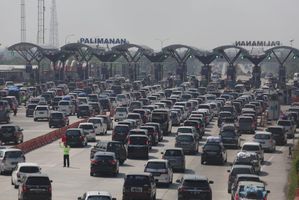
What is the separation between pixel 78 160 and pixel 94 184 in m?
11.3

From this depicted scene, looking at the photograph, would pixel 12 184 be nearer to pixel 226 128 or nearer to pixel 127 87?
pixel 226 128

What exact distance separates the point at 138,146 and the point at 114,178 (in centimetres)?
937

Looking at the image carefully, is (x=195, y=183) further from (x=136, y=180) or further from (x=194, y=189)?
(x=136, y=180)

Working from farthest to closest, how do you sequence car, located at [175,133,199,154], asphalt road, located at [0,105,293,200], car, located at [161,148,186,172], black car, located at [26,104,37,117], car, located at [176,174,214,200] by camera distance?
black car, located at [26,104,37,117] → car, located at [175,133,199,154] → car, located at [161,148,186,172] → asphalt road, located at [0,105,293,200] → car, located at [176,174,214,200]

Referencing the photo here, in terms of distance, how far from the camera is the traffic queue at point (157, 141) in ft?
127

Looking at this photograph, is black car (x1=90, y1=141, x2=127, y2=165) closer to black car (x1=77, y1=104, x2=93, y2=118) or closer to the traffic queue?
the traffic queue

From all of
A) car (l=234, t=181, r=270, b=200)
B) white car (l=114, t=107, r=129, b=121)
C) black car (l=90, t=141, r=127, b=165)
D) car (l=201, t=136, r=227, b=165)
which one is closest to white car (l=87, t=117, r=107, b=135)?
white car (l=114, t=107, r=129, b=121)

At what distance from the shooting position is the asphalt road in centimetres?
4361

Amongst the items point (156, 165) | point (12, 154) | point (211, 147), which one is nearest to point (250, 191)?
point (156, 165)

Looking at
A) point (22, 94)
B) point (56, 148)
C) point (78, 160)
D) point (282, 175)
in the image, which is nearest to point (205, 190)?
point (282, 175)

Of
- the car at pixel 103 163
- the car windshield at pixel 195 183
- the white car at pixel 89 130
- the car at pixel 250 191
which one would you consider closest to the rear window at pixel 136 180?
the car windshield at pixel 195 183

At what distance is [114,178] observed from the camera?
4856 cm

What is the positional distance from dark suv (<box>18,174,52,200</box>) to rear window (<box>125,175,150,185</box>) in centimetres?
315

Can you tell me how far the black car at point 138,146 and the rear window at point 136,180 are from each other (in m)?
Answer: 18.0
